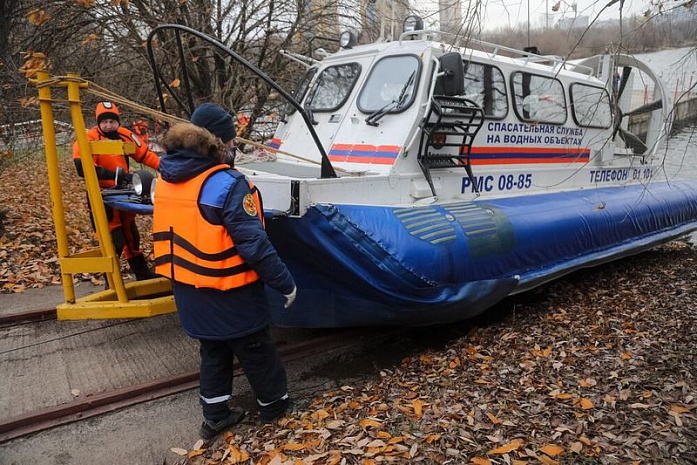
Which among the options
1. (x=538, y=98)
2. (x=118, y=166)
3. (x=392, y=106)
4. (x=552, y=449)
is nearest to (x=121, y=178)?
(x=118, y=166)

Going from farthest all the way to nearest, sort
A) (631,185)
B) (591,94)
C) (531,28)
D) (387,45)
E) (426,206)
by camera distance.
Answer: (631,185)
(591,94)
(387,45)
(426,206)
(531,28)

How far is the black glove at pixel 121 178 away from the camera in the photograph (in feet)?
15.4

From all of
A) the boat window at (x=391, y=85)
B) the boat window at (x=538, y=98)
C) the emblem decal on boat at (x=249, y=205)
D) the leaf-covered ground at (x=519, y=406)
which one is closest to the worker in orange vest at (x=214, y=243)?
the emblem decal on boat at (x=249, y=205)

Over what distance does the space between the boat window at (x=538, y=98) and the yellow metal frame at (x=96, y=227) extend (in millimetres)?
3876

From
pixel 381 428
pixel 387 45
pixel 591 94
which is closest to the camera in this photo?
pixel 381 428

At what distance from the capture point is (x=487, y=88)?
539cm

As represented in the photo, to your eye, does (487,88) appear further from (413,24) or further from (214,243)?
(214,243)

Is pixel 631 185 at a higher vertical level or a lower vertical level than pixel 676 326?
higher

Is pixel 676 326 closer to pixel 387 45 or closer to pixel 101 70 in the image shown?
pixel 387 45

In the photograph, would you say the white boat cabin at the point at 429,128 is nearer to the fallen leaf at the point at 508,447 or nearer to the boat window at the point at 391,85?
the boat window at the point at 391,85

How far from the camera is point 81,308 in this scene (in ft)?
13.7

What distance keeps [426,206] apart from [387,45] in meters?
1.79

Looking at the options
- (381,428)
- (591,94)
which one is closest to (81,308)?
(381,428)

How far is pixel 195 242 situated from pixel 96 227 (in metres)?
1.72
